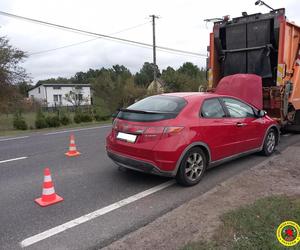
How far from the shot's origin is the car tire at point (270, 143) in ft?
21.1

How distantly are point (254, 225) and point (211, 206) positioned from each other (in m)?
0.74

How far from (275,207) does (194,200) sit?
106cm

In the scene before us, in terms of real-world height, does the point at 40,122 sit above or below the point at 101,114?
below

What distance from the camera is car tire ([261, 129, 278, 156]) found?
6.42 metres

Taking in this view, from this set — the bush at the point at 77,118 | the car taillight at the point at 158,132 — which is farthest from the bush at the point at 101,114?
the car taillight at the point at 158,132

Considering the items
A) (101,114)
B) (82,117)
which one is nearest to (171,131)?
(82,117)

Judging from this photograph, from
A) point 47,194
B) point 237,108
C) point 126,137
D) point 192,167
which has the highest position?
point 237,108

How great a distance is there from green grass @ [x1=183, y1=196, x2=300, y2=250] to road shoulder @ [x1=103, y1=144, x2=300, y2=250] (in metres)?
0.13

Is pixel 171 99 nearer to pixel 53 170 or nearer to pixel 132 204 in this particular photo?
pixel 132 204

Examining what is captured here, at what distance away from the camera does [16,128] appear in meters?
15.8

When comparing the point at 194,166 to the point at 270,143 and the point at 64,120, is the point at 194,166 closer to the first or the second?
the point at 270,143

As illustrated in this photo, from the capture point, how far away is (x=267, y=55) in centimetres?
813

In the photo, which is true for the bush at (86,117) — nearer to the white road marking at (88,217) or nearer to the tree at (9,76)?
the tree at (9,76)

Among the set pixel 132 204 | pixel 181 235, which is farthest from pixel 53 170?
pixel 181 235
